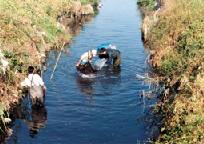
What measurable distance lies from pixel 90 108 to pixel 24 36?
371 inches

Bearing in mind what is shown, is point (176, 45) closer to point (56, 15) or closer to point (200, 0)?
point (200, 0)

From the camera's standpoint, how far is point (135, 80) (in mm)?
28547

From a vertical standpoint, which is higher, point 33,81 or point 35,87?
point 33,81

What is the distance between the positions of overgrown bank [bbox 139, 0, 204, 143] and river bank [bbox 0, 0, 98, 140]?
23.9 ft

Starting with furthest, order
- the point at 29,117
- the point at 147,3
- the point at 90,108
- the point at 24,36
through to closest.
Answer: the point at 147,3 < the point at 24,36 < the point at 90,108 < the point at 29,117

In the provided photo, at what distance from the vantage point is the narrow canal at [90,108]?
20172mm

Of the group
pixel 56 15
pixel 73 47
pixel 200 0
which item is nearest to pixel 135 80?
pixel 73 47

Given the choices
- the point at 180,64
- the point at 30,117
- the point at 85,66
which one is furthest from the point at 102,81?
the point at 30,117

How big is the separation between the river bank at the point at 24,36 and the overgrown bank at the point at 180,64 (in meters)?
7.27

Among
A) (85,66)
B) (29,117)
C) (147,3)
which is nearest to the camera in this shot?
(29,117)

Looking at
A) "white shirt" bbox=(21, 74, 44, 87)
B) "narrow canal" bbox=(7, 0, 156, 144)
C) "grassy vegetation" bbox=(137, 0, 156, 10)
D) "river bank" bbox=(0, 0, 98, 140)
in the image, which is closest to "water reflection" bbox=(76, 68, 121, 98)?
"narrow canal" bbox=(7, 0, 156, 144)

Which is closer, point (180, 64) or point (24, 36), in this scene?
point (180, 64)

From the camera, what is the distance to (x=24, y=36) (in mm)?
30625

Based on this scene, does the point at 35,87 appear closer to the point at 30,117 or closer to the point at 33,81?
the point at 33,81
